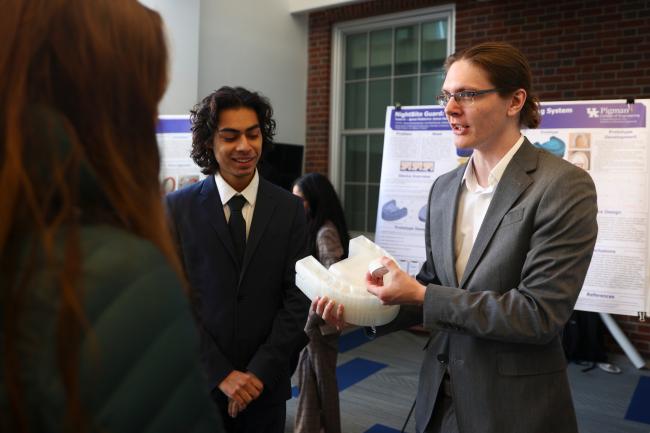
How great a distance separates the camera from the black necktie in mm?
1816

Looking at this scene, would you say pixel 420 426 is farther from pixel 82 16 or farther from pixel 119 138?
pixel 82 16

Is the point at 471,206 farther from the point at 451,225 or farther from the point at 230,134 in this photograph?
the point at 230,134

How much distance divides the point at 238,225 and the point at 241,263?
14 centimetres

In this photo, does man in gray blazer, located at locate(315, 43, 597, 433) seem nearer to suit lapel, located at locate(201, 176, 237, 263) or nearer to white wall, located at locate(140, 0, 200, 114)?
suit lapel, located at locate(201, 176, 237, 263)

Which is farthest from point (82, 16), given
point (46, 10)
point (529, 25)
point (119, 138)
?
point (529, 25)

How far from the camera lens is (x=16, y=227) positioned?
1.83ft

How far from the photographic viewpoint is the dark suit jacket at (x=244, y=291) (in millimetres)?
1749

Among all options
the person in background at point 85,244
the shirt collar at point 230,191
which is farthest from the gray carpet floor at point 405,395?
the person in background at point 85,244

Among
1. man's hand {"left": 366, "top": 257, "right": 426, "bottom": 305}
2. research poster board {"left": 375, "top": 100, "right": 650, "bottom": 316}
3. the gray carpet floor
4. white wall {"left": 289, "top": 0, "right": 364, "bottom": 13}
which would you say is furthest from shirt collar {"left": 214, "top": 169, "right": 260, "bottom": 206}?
white wall {"left": 289, "top": 0, "right": 364, "bottom": 13}

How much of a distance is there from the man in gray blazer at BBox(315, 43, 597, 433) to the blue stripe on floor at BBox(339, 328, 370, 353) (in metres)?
3.73

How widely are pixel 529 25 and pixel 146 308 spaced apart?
5.41m

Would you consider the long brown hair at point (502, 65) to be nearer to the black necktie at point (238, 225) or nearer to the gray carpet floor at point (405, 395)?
the black necktie at point (238, 225)

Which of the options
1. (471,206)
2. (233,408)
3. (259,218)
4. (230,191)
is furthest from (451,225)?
(233,408)

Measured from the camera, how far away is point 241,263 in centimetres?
179
